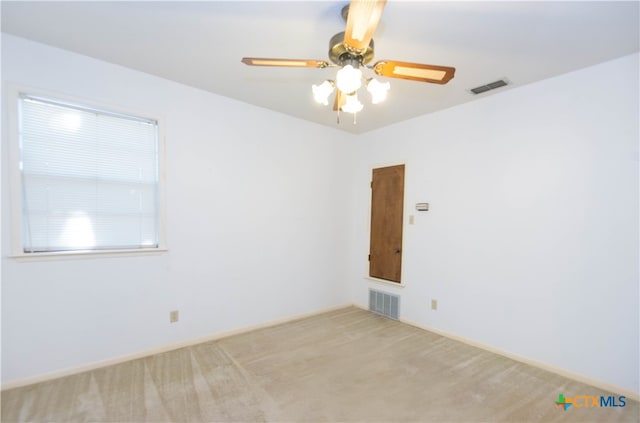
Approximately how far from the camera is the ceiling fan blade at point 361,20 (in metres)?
1.29

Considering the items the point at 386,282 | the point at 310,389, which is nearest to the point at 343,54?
the point at 310,389

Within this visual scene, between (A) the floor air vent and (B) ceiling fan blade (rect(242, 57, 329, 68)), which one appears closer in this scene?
(B) ceiling fan blade (rect(242, 57, 329, 68))

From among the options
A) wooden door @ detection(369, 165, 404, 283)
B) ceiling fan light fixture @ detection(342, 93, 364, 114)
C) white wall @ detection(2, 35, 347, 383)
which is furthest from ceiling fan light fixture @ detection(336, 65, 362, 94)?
wooden door @ detection(369, 165, 404, 283)

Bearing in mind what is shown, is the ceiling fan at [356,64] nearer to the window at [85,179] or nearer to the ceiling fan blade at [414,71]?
the ceiling fan blade at [414,71]

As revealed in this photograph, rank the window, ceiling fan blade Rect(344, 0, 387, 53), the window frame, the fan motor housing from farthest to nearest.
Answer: the window < the window frame < the fan motor housing < ceiling fan blade Rect(344, 0, 387, 53)

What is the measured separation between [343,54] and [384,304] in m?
3.34

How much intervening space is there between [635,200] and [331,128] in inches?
131

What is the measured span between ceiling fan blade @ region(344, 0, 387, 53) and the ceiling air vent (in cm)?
191

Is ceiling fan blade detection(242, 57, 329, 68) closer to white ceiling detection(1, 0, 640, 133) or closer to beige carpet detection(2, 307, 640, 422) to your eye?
white ceiling detection(1, 0, 640, 133)

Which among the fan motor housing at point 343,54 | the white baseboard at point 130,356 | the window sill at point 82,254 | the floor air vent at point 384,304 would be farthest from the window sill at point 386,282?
the fan motor housing at point 343,54

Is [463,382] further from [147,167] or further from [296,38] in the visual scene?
[147,167]

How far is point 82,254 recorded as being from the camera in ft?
8.21

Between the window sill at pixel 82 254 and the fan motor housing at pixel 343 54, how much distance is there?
2.41 m

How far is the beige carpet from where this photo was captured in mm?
2043
